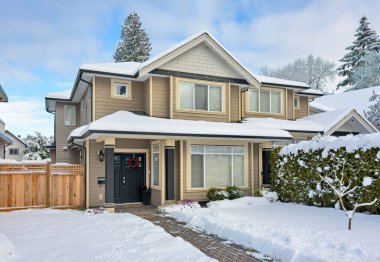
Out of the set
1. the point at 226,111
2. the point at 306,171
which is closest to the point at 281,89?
the point at 226,111

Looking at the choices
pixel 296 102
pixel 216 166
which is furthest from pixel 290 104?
pixel 216 166

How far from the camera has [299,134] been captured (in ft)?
54.7

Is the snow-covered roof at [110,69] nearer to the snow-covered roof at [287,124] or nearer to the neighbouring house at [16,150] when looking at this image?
the snow-covered roof at [287,124]

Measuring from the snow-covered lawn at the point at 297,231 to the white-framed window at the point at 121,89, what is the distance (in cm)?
576

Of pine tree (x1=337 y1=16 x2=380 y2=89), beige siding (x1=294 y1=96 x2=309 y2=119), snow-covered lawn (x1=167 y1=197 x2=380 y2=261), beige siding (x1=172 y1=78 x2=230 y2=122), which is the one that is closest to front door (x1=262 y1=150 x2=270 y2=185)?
beige siding (x1=172 y1=78 x2=230 y2=122)

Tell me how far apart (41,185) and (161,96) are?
233 inches

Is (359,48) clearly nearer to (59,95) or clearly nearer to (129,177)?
(59,95)

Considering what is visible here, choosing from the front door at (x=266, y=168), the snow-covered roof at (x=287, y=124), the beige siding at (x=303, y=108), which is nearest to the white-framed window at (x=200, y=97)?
the snow-covered roof at (x=287, y=124)

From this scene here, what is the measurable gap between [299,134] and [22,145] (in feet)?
144

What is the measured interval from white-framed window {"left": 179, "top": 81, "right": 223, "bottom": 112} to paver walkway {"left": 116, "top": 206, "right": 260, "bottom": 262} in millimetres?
5677

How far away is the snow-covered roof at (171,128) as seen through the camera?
11430mm

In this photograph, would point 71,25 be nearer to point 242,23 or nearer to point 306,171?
point 242,23

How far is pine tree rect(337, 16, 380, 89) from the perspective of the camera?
1602 inches

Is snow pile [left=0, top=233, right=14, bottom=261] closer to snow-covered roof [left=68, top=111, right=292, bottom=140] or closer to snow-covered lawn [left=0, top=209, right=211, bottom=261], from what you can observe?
snow-covered lawn [left=0, top=209, right=211, bottom=261]
